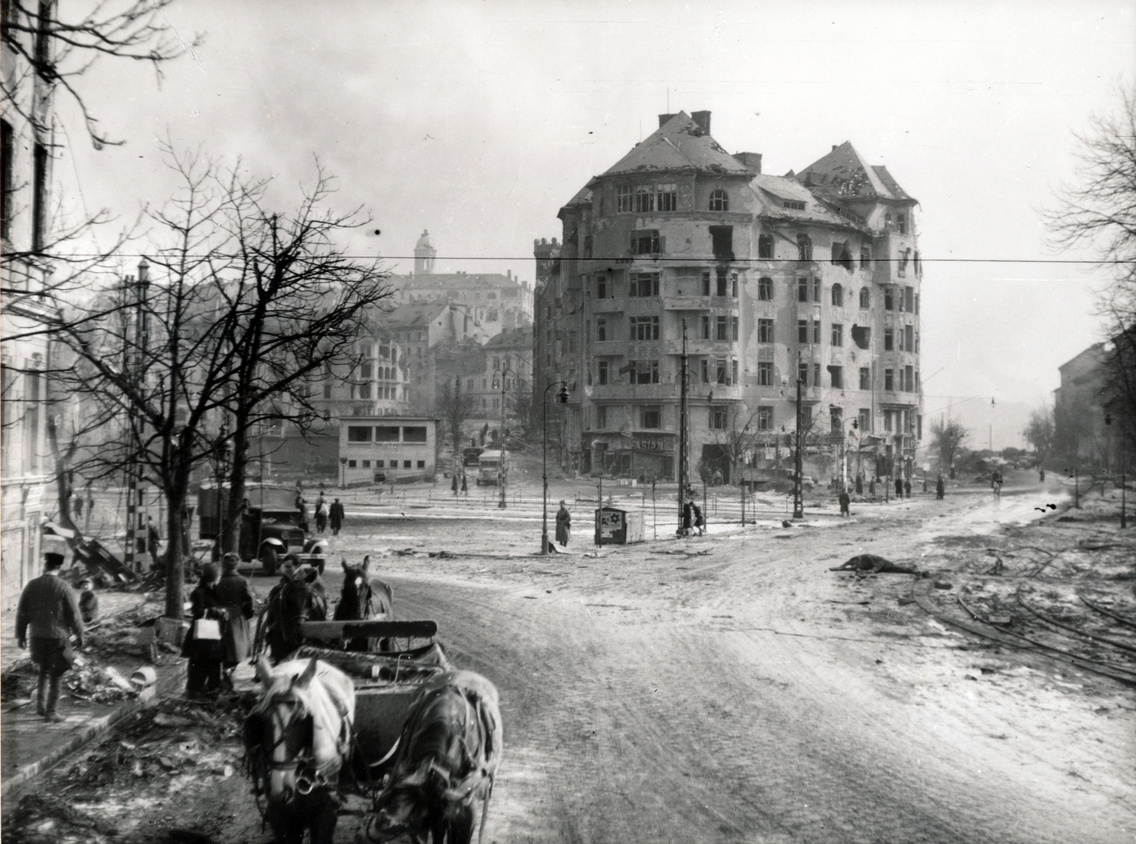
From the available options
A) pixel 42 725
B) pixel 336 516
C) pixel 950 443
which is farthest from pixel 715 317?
pixel 42 725

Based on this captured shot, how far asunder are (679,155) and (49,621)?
53488 mm

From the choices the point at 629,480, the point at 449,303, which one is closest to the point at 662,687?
the point at 629,480

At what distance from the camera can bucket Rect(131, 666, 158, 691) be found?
35.7ft

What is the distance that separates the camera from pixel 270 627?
10516mm

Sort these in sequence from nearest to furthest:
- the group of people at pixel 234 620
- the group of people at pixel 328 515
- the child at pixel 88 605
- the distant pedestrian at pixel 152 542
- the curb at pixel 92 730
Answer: the curb at pixel 92 730
the group of people at pixel 234 620
the child at pixel 88 605
the distant pedestrian at pixel 152 542
the group of people at pixel 328 515

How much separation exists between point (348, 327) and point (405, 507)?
2195 centimetres

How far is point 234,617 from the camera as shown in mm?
10852

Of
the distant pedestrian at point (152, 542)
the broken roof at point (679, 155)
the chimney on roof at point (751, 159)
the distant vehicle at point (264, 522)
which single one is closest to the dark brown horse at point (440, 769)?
the distant pedestrian at point (152, 542)

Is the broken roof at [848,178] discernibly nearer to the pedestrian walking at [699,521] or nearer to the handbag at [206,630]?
the pedestrian walking at [699,521]

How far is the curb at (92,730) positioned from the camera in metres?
7.72

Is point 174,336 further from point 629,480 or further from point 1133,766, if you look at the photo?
point 629,480

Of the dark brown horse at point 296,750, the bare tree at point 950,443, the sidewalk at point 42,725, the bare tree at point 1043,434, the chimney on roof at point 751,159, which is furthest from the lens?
the bare tree at point 1043,434

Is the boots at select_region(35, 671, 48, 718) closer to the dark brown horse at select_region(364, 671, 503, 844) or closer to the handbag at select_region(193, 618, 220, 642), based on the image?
the handbag at select_region(193, 618, 220, 642)

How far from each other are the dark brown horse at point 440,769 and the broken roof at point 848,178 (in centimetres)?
6914
